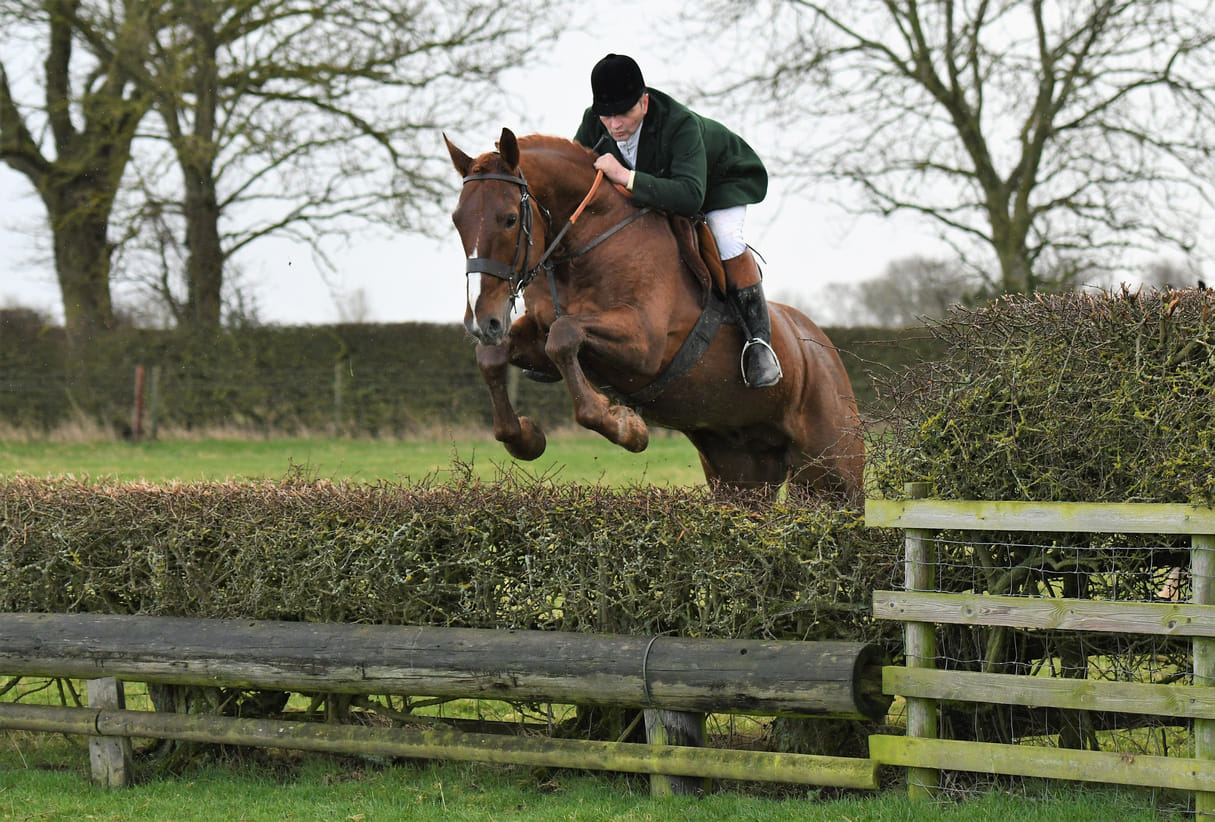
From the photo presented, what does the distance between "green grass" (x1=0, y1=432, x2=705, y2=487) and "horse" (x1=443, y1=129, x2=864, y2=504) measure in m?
5.79

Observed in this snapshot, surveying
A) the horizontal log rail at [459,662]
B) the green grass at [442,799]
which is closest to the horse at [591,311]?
the horizontal log rail at [459,662]

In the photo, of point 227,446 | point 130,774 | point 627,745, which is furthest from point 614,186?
point 227,446

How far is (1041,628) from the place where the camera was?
12.7ft

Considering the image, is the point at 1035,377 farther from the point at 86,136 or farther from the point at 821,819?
the point at 86,136

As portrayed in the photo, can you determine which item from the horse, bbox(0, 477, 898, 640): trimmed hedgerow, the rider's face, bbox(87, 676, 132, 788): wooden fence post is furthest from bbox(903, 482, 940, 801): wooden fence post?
bbox(87, 676, 132, 788): wooden fence post

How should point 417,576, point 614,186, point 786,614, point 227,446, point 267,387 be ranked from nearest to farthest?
point 786,614 → point 417,576 → point 614,186 → point 227,446 → point 267,387

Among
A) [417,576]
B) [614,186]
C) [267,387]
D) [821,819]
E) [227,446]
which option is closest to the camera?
[821,819]

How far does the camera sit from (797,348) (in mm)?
6445

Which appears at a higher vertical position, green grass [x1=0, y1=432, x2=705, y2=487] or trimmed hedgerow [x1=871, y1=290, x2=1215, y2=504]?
trimmed hedgerow [x1=871, y1=290, x2=1215, y2=504]

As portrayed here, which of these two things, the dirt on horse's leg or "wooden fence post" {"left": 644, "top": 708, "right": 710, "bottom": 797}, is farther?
the dirt on horse's leg

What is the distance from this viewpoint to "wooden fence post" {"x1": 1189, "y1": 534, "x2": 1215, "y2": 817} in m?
3.64

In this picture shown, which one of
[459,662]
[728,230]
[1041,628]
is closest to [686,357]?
[728,230]

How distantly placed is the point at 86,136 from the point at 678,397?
18.2m

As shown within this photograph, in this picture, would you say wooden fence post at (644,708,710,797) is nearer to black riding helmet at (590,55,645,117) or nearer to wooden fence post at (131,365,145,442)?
black riding helmet at (590,55,645,117)
